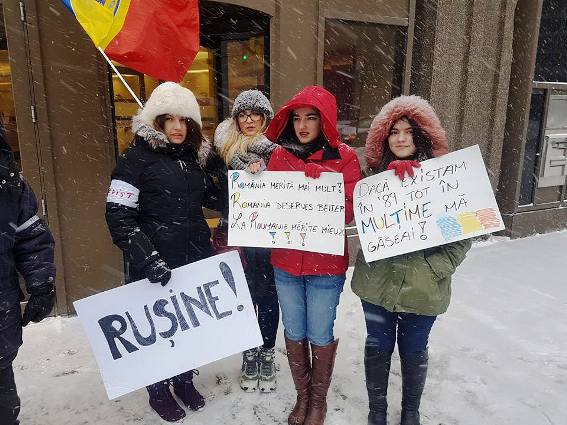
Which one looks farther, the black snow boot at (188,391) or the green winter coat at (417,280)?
the black snow boot at (188,391)

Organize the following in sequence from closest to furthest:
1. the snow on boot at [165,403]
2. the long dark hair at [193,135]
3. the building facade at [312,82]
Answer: the long dark hair at [193,135], the snow on boot at [165,403], the building facade at [312,82]

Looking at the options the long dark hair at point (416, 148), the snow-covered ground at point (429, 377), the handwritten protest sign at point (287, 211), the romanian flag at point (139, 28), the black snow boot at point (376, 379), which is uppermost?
the romanian flag at point (139, 28)

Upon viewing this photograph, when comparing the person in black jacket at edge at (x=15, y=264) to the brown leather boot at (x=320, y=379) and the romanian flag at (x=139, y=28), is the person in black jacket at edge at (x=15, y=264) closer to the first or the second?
the romanian flag at (x=139, y=28)

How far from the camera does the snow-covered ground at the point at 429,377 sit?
2791mm

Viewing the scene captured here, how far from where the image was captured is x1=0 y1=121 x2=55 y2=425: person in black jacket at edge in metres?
1.96

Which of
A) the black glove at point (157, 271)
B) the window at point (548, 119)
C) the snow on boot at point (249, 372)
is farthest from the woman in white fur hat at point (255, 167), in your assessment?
the window at point (548, 119)

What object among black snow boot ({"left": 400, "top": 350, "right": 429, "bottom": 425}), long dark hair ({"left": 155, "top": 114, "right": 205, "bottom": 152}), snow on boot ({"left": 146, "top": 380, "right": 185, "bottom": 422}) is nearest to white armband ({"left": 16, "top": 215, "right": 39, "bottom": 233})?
long dark hair ({"left": 155, "top": 114, "right": 205, "bottom": 152})

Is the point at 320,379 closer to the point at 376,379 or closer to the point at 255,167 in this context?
the point at 376,379

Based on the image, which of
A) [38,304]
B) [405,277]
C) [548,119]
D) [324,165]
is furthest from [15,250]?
[548,119]

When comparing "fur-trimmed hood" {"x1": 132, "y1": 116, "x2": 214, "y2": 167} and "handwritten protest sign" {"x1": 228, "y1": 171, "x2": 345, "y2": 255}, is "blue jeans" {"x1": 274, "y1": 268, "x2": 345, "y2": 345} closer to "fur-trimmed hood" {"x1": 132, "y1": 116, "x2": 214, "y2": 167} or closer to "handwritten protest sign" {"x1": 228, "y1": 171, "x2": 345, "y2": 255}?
"handwritten protest sign" {"x1": 228, "y1": 171, "x2": 345, "y2": 255}

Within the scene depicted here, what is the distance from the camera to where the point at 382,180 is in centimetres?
234

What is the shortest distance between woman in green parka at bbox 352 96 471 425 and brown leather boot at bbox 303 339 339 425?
0.23 metres

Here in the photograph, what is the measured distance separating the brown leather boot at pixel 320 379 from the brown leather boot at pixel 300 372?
0.04 meters

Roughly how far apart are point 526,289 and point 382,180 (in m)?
3.46
